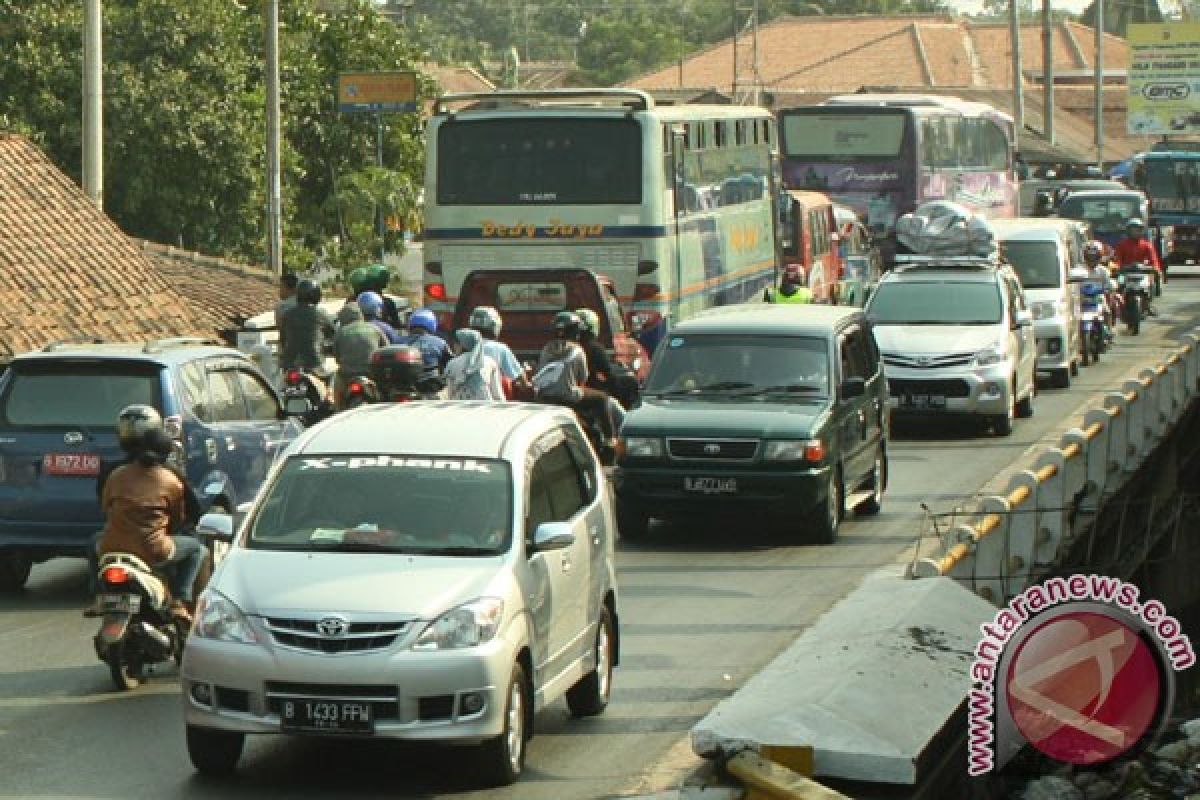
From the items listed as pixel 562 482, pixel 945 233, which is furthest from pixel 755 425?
pixel 945 233

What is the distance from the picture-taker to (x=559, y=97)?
28906 millimetres

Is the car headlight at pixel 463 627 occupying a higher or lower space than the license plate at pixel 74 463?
lower

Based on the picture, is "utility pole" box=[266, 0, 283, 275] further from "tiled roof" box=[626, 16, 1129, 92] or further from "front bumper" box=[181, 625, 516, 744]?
"tiled roof" box=[626, 16, 1129, 92]

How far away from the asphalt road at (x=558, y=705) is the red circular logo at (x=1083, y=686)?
6.99 feet

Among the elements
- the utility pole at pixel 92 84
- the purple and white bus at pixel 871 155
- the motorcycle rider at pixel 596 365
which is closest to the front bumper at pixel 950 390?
the motorcycle rider at pixel 596 365

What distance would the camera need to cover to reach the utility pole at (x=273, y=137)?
120 ft

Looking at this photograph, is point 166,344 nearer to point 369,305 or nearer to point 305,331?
point 369,305

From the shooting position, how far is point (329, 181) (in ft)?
160

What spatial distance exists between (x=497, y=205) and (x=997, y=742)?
1898 centimetres

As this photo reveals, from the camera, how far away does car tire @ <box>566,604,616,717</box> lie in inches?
497

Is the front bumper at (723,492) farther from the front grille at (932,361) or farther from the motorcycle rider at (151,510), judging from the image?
the front grille at (932,361)

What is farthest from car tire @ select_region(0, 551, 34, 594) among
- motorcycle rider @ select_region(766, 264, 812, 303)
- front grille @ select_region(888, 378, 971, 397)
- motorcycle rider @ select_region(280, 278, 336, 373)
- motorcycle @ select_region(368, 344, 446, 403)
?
front grille @ select_region(888, 378, 971, 397)

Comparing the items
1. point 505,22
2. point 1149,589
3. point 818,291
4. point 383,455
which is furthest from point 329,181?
point 505,22

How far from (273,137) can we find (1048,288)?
11.8 metres
